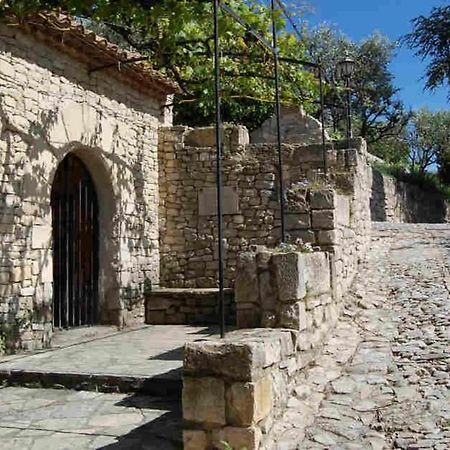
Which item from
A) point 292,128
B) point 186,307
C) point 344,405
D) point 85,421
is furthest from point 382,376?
point 292,128

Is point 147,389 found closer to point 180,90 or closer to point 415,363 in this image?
point 415,363

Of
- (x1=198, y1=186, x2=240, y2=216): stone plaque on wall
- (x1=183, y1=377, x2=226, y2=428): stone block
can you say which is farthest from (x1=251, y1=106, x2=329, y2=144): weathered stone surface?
(x1=183, y1=377, x2=226, y2=428): stone block

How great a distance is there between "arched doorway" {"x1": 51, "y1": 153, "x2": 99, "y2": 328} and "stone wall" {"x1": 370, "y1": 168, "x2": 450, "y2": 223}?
8.79 meters

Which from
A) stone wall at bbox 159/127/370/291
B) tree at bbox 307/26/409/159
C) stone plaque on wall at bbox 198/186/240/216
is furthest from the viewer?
tree at bbox 307/26/409/159

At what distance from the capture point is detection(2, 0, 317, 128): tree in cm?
496

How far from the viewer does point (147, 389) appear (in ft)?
14.9

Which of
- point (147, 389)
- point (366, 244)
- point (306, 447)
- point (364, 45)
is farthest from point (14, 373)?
point (364, 45)

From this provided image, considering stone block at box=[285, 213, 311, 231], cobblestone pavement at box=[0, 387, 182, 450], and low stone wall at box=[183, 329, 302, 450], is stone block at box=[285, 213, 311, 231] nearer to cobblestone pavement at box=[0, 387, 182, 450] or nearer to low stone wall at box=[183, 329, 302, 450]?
cobblestone pavement at box=[0, 387, 182, 450]

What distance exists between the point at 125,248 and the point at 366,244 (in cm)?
373

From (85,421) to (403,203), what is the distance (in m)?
15.5

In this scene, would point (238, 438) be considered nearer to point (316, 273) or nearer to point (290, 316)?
point (290, 316)

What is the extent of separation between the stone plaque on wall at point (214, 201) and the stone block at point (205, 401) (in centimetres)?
591

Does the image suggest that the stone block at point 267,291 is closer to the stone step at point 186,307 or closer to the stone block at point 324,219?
the stone block at point 324,219

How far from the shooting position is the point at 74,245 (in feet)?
25.6
